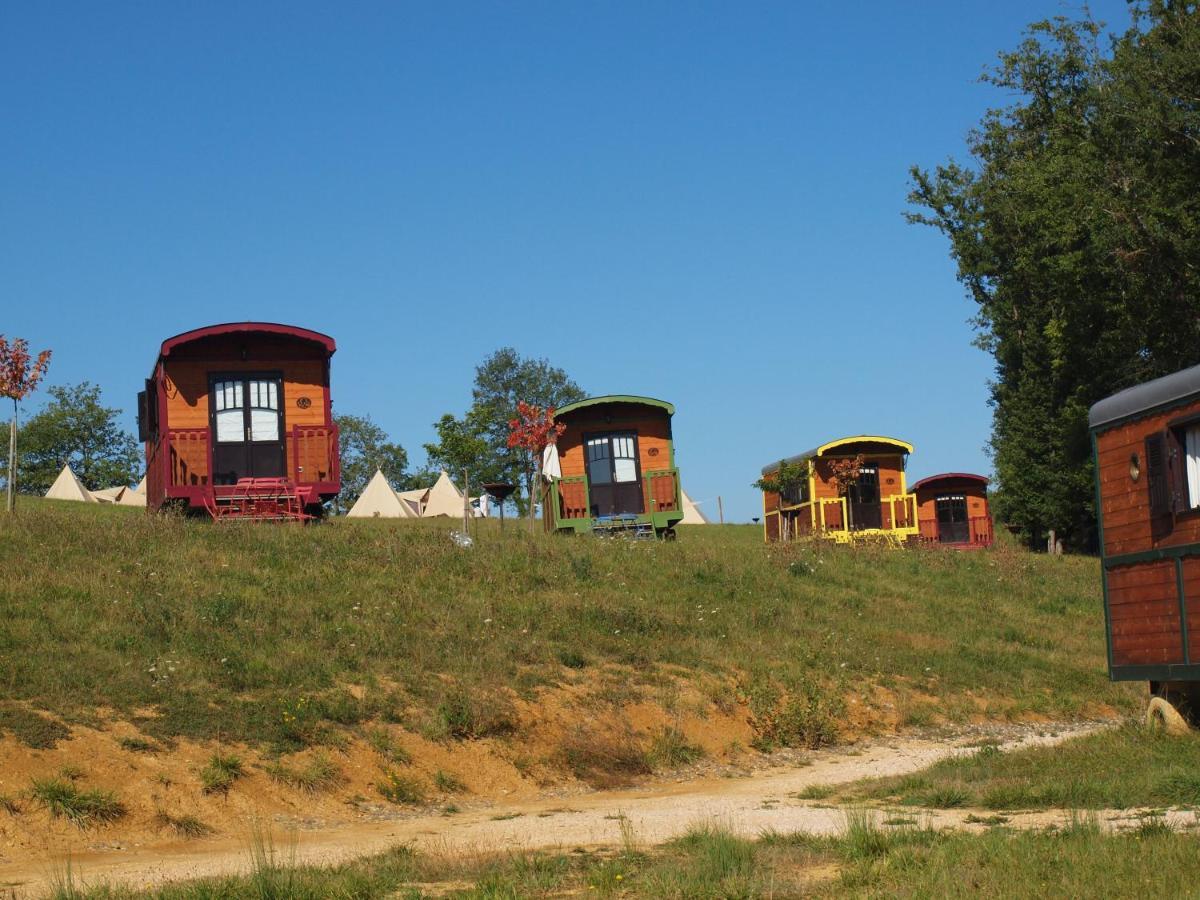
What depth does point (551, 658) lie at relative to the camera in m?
19.4

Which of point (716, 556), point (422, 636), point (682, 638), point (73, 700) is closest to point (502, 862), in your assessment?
point (73, 700)

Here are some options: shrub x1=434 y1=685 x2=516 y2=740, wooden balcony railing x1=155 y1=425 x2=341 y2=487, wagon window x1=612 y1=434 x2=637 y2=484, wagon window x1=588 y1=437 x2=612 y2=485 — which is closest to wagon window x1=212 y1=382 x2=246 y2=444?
wooden balcony railing x1=155 y1=425 x2=341 y2=487

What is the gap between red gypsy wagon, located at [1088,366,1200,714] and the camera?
14898 mm

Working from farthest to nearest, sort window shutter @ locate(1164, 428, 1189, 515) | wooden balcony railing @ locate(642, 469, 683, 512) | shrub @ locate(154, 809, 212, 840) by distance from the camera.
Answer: wooden balcony railing @ locate(642, 469, 683, 512)
window shutter @ locate(1164, 428, 1189, 515)
shrub @ locate(154, 809, 212, 840)

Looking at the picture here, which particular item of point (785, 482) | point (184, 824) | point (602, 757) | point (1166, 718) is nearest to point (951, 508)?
point (785, 482)

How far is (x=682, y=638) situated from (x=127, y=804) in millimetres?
10276

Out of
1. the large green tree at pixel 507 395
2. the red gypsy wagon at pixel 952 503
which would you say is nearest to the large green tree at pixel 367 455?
the large green tree at pixel 507 395

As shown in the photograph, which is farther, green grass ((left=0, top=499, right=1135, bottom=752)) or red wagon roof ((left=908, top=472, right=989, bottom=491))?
red wagon roof ((left=908, top=472, right=989, bottom=491))

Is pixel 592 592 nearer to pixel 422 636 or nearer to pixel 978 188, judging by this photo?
pixel 422 636

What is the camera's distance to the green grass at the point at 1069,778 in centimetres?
1188

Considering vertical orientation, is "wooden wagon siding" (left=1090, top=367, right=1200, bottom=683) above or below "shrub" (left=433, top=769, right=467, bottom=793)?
above

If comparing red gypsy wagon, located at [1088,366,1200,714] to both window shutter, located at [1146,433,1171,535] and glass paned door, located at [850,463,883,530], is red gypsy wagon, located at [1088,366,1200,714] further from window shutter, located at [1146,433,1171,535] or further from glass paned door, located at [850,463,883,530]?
glass paned door, located at [850,463,883,530]

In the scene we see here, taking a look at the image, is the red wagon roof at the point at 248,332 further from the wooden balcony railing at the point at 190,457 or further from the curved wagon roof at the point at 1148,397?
the curved wagon roof at the point at 1148,397

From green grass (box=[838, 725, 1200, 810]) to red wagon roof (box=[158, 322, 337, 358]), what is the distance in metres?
17.6
